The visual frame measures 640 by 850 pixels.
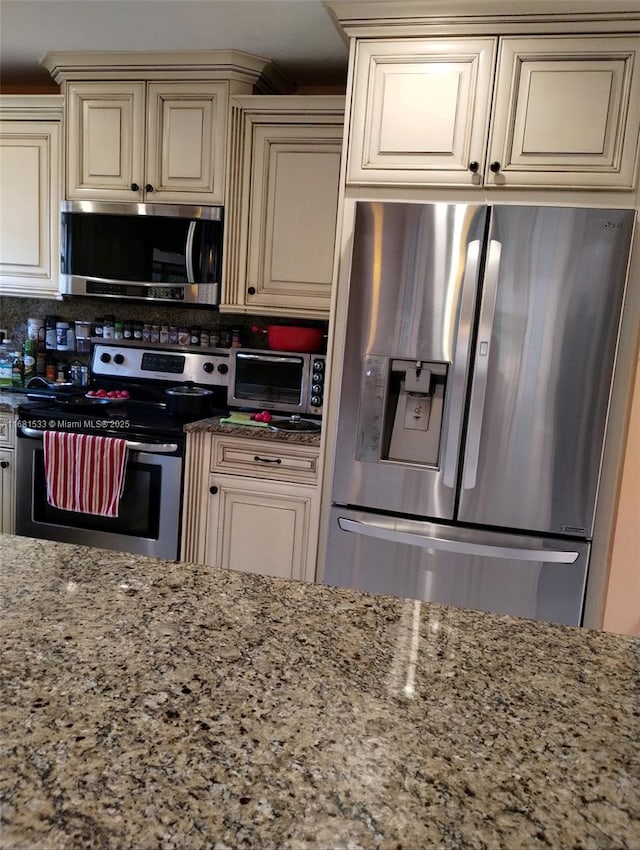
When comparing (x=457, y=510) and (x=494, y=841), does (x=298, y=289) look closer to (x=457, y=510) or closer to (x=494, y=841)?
(x=457, y=510)

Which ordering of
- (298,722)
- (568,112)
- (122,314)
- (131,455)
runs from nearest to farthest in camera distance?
(298,722), (568,112), (131,455), (122,314)

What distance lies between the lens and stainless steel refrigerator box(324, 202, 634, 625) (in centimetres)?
205

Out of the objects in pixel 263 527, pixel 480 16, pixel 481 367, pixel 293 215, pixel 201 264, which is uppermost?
pixel 480 16

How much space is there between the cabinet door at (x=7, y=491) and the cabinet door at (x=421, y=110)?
190 cm

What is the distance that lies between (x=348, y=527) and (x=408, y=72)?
1557 millimetres

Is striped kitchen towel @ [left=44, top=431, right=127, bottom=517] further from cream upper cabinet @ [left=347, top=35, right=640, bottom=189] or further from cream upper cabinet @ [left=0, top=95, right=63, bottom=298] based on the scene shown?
cream upper cabinet @ [left=347, top=35, right=640, bottom=189]

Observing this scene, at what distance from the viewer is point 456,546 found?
2219 millimetres

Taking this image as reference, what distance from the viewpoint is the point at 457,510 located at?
7.26ft

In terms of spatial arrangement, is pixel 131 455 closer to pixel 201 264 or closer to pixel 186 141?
pixel 201 264

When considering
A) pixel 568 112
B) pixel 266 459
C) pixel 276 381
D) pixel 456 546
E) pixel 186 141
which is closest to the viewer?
pixel 568 112

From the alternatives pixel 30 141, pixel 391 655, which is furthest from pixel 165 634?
pixel 30 141

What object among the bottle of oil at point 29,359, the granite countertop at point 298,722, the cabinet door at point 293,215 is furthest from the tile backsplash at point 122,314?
the granite countertop at point 298,722

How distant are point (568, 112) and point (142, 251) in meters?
1.81

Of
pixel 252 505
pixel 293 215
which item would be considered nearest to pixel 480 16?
pixel 293 215
